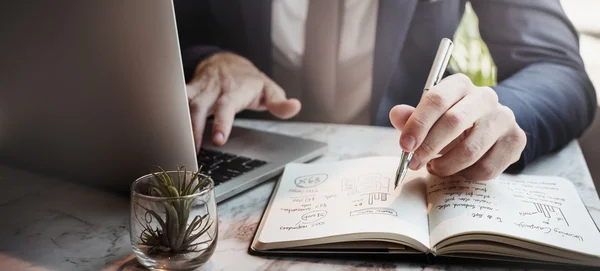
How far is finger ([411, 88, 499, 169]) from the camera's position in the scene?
766mm

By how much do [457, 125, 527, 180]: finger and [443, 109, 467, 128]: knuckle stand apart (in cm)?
9

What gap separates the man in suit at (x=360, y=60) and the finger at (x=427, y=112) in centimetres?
16

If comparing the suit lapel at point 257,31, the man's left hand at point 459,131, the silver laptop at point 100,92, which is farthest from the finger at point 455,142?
the suit lapel at point 257,31

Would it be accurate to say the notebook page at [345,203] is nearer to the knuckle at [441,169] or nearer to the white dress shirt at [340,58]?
the knuckle at [441,169]

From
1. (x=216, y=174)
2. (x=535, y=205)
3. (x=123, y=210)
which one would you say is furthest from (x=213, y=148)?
(x=535, y=205)

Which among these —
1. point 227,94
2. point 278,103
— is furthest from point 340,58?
point 227,94

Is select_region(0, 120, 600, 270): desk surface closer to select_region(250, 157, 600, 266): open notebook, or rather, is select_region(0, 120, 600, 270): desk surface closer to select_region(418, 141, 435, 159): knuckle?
select_region(250, 157, 600, 266): open notebook

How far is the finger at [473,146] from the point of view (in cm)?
79

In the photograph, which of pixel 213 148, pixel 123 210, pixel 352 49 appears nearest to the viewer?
pixel 123 210

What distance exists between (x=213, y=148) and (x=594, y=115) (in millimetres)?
792

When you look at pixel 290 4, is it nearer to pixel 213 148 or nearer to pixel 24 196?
pixel 213 148

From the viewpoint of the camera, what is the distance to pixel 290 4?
1.36 m

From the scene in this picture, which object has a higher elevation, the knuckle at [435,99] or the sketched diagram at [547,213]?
the knuckle at [435,99]

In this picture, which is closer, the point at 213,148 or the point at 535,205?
the point at 535,205
